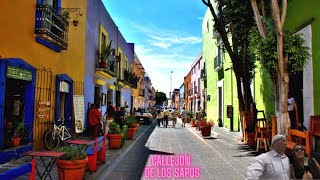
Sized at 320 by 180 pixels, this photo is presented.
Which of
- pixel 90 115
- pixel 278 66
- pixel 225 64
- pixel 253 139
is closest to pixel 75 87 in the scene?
pixel 90 115

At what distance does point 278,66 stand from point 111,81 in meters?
15.0

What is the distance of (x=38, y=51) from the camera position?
9.97 metres

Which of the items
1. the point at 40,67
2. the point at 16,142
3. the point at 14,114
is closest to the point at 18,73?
the point at 14,114

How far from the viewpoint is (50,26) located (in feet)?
34.2

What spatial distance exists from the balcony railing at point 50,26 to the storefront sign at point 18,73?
1.18m

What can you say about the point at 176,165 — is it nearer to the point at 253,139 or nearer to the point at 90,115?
the point at 253,139

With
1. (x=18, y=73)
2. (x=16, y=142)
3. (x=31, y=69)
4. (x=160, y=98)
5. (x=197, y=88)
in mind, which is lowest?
(x=16, y=142)

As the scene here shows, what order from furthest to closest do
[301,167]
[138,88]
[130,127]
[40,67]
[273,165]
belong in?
[138,88], [130,127], [40,67], [301,167], [273,165]

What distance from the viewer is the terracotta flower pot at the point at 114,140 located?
1142 centimetres

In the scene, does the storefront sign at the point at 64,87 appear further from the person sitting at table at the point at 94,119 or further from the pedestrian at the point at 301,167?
the pedestrian at the point at 301,167

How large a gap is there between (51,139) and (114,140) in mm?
2033

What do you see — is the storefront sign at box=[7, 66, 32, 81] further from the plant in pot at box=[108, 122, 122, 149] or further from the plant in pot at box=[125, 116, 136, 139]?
the plant in pot at box=[125, 116, 136, 139]

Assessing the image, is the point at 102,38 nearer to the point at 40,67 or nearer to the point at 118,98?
the point at 118,98

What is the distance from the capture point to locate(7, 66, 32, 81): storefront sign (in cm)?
833
